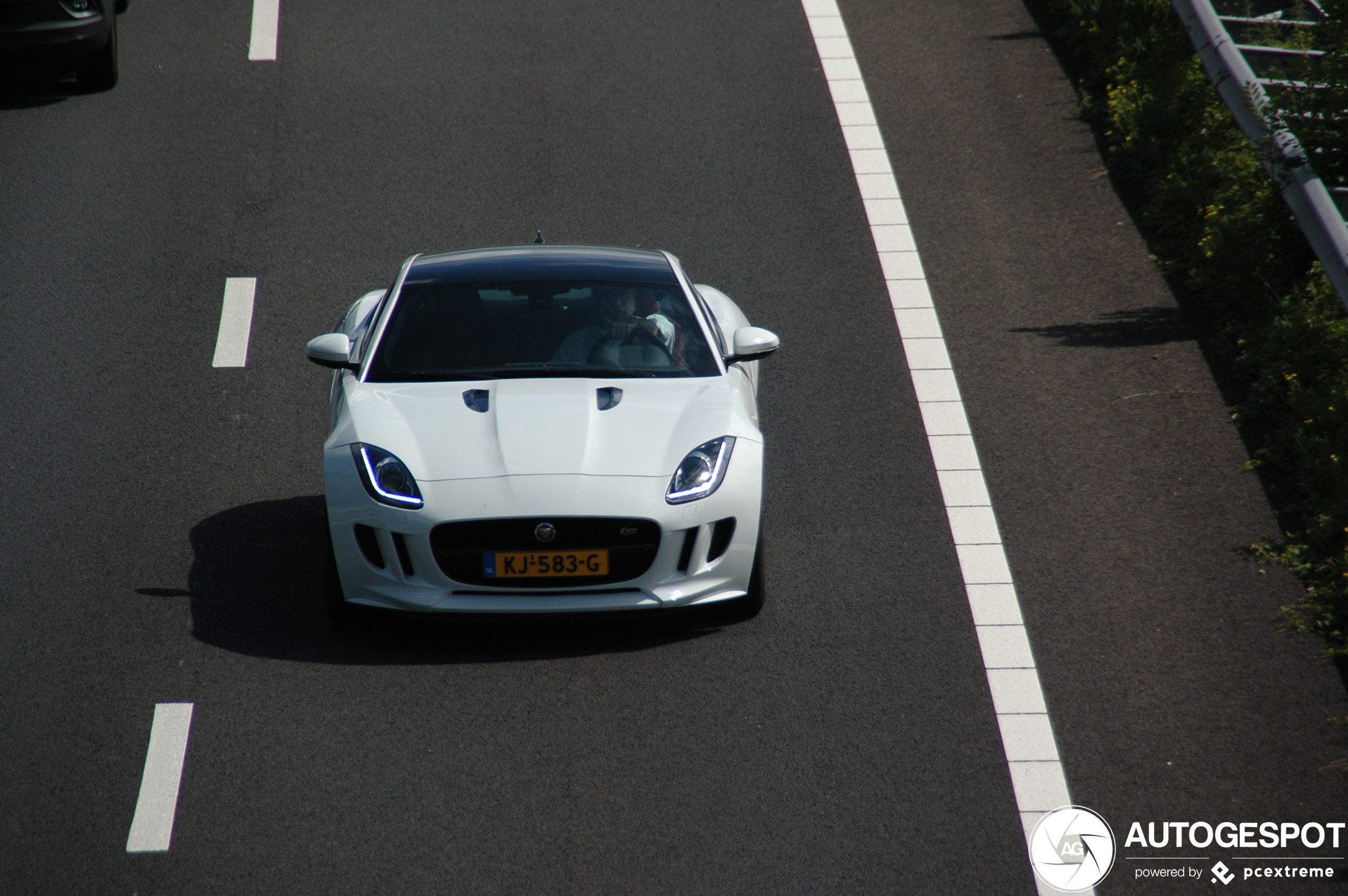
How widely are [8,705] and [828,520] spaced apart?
408cm

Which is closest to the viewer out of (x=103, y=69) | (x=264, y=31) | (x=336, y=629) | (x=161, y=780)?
(x=161, y=780)

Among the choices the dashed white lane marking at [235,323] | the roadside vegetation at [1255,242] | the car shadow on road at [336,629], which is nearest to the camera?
the car shadow on road at [336,629]

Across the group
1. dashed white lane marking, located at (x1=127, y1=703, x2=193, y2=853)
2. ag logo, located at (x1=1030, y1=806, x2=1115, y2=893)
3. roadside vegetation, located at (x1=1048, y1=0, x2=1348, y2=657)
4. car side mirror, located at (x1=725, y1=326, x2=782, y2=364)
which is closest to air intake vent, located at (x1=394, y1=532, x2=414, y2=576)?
dashed white lane marking, located at (x1=127, y1=703, x2=193, y2=853)

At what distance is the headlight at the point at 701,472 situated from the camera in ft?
19.2

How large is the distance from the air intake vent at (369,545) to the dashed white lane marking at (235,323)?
11.0 ft

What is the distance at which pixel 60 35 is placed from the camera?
11.6 m

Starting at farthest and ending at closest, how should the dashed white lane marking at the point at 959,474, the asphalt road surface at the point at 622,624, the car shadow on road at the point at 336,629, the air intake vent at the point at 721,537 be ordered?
the car shadow on road at the point at 336,629 → the air intake vent at the point at 721,537 → the dashed white lane marking at the point at 959,474 → the asphalt road surface at the point at 622,624

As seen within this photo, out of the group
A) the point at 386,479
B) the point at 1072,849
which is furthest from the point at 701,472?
the point at 1072,849

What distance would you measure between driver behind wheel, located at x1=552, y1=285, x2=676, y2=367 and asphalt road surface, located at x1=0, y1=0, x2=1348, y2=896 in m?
1.23

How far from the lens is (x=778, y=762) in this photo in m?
5.50

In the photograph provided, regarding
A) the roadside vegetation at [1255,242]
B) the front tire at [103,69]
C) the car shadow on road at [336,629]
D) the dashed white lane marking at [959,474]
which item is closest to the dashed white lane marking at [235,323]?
the car shadow on road at [336,629]

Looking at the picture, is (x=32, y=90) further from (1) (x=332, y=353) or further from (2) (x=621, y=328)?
(2) (x=621, y=328)

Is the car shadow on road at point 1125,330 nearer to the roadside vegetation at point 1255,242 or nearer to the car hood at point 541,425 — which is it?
the roadside vegetation at point 1255,242

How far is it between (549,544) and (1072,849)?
2.43 metres
